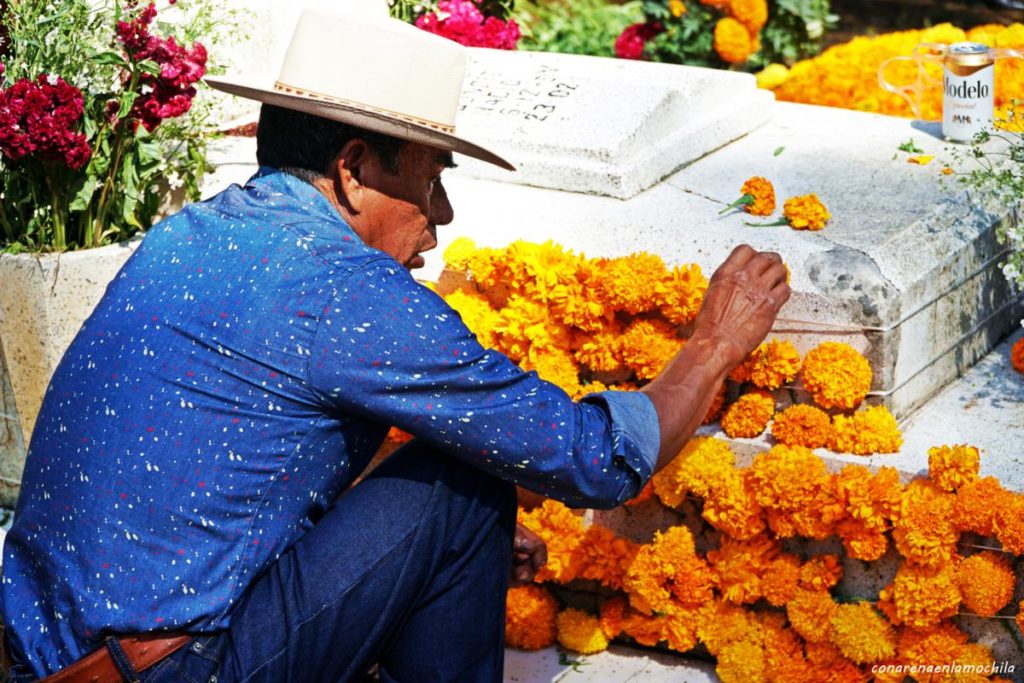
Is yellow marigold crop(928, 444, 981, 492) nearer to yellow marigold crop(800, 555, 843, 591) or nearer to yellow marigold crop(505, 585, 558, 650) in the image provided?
yellow marigold crop(800, 555, 843, 591)

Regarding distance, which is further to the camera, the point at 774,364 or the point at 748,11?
the point at 748,11

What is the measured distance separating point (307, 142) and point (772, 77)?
3.74 meters

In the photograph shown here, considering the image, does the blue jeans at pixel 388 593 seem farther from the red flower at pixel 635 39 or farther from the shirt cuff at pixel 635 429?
the red flower at pixel 635 39

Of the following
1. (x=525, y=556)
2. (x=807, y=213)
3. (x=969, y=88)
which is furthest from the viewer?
(x=969, y=88)

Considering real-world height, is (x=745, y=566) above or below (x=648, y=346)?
below

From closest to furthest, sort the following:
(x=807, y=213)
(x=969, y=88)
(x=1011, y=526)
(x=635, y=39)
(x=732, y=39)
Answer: (x=1011, y=526)
(x=807, y=213)
(x=969, y=88)
(x=732, y=39)
(x=635, y=39)

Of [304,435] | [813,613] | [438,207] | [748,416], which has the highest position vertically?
[438,207]

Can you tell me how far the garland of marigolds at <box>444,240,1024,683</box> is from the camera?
279 cm

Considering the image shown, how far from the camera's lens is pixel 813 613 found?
2934 mm

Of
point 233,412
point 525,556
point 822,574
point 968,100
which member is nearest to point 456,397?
point 233,412

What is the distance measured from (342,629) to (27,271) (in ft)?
5.30

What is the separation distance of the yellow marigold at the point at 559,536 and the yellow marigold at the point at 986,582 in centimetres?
87

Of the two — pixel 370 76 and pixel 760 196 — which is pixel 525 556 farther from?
pixel 760 196

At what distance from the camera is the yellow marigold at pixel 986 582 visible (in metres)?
2.74
